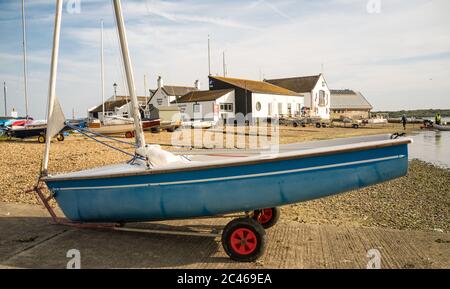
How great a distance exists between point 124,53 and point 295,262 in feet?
13.8

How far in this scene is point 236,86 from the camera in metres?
41.8

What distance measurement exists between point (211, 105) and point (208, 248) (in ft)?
114

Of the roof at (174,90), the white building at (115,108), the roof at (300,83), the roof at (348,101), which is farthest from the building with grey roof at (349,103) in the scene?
the white building at (115,108)

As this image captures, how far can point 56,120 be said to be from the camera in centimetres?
576

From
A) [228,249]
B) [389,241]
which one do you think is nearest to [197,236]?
[228,249]

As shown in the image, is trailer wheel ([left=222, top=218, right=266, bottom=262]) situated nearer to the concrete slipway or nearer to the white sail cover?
the concrete slipway

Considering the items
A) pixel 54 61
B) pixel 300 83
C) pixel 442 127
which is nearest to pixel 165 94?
pixel 300 83

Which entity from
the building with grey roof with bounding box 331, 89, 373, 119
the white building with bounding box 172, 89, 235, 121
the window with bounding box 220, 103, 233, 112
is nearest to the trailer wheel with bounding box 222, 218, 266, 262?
the white building with bounding box 172, 89, 235, 121

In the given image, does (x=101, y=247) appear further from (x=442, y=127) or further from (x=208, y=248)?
(x=442, y=127)

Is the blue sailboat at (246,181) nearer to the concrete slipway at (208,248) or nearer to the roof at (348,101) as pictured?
the concrete slipway at (208,248)

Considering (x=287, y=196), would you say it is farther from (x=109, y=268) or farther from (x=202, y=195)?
(x=109, y=268)

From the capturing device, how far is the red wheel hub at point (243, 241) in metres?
4.55

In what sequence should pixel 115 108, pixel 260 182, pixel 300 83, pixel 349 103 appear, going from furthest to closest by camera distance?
1. pixel 349 103
2. pixel 300 83
3. pixel 115 108
4. pixel 260 182

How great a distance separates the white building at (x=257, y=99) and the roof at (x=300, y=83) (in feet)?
30.8
